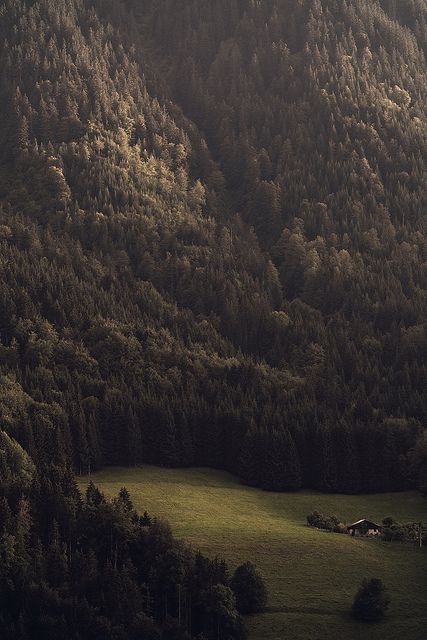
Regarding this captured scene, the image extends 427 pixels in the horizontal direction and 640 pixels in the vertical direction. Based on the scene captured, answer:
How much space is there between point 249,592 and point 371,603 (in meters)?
18.7

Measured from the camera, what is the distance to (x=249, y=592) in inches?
7539

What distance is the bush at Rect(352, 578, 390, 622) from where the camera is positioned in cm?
19175

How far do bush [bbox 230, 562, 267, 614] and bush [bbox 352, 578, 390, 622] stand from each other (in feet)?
46.9

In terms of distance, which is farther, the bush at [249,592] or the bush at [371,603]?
the bush at [371,603]

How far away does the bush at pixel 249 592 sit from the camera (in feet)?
627

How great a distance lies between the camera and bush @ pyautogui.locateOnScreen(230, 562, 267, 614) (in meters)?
191

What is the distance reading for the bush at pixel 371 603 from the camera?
A: 629ft

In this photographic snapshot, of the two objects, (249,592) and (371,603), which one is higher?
(249,592)

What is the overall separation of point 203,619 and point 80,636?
18.6m

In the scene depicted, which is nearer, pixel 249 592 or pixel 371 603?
pixel 249 592

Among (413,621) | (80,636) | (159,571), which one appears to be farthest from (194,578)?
(413,621)

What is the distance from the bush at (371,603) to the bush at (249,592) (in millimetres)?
14296

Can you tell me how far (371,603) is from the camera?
192 metres

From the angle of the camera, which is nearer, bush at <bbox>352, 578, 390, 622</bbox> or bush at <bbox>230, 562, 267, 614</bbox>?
bush at <bbox>230, 562, 267, 614</bbox>
